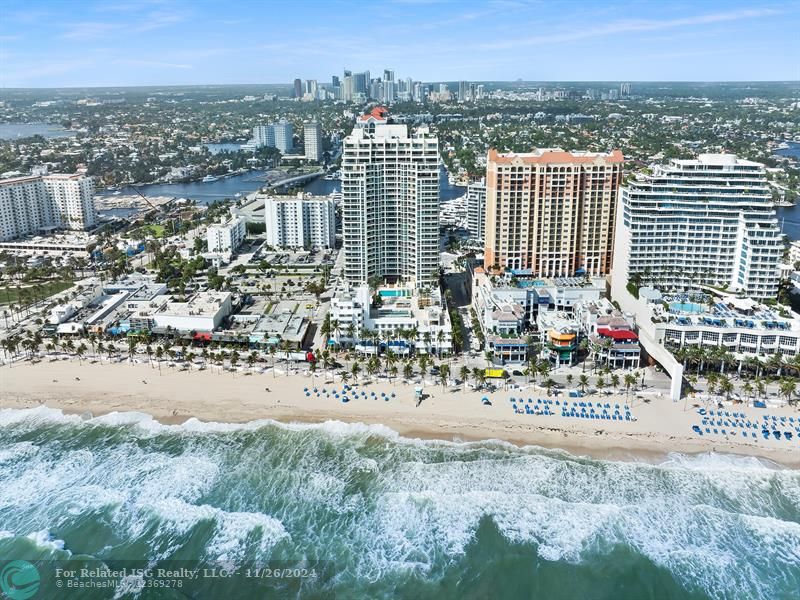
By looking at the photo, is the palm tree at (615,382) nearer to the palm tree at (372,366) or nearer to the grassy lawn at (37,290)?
the palm tree at (372,366)

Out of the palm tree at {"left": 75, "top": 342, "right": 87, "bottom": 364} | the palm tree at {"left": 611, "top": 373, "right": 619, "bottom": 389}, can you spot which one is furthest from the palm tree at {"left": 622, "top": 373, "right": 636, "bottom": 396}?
the palm tree at {"left": 75, "top": 342, "right": 87, "bottom": 364}

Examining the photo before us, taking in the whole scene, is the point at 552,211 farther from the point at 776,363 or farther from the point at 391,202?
the point at 776,363

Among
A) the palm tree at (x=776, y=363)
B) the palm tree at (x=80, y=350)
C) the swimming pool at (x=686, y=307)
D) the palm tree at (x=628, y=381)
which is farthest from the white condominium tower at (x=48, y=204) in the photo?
the palm tree at (x=776, y=363)

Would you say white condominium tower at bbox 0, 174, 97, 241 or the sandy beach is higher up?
white condominium tower at bbox 0, 174, 97, 241

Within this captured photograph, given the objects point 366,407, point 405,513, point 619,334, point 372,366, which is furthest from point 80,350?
point 619,334

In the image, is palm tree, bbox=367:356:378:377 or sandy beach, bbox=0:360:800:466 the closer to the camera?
sandy beach, bbox=0:360:800:466

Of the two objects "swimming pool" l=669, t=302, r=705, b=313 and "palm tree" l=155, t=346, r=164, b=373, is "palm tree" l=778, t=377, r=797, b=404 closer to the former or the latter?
"swimming pool" l=669, t=302, r=705, b=313

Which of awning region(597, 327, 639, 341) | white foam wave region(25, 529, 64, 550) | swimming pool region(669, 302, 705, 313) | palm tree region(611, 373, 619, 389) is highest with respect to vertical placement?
swimming pool region(669, 302, 705, 313)
